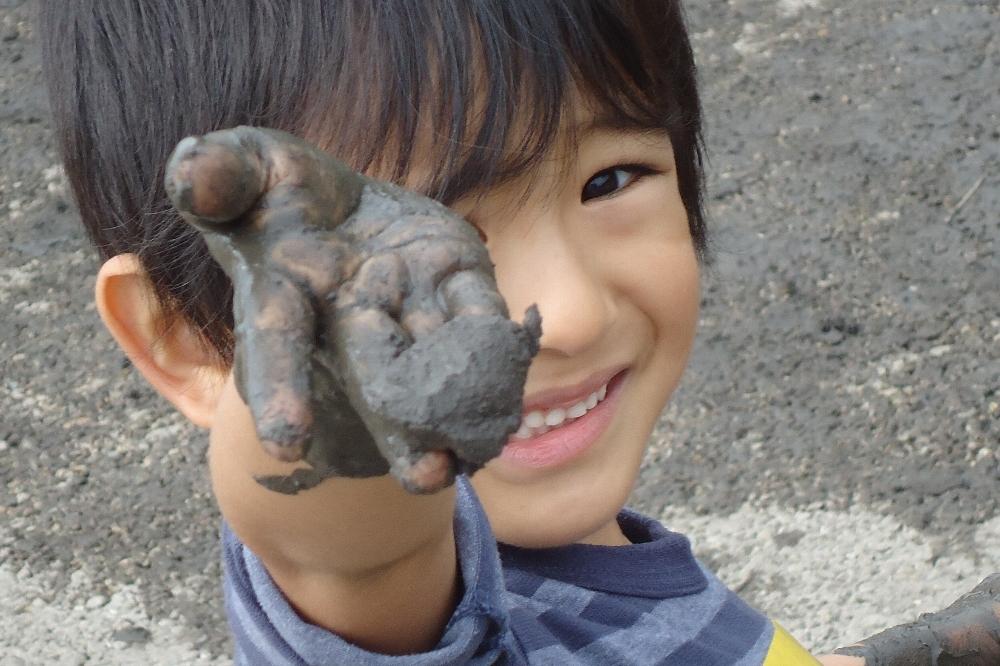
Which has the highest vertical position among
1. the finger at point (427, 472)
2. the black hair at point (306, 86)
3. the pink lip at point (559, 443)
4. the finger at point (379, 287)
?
the finger at point (379, 287)

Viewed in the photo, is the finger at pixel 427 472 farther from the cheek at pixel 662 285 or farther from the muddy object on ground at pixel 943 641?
the muddy object on ground at pixel 943 641

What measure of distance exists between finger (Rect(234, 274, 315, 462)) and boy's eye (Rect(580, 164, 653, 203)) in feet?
1.71

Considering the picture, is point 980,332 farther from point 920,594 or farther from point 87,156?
point 87,156

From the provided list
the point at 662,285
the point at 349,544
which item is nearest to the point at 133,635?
the point at 662,285

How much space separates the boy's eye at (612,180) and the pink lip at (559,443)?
0.16m

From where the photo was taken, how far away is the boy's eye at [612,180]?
107cm

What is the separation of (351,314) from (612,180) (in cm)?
57

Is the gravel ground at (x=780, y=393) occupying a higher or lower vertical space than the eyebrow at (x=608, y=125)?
lower

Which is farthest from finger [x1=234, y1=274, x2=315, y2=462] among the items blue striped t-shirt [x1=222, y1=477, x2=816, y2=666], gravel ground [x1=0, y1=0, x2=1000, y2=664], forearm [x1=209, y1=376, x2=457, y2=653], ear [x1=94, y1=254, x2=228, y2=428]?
gravel ground [x1=0, y1=0, x2=1000, y2=664]

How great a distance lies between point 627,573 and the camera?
1226mm

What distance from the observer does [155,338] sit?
1018 millimetres

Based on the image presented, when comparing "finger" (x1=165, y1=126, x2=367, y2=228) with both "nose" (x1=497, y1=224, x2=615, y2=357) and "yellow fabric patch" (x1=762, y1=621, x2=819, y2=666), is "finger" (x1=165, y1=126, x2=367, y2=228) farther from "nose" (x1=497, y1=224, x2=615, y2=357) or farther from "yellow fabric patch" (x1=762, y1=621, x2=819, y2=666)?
"yellow fabric patch" (x1=762, y1=621, x2=819, y2=666)

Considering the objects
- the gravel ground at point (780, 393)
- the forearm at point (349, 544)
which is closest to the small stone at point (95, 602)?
the gravel ground at point (780, 393)

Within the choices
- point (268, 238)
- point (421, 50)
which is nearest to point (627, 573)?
point (421, 50)
